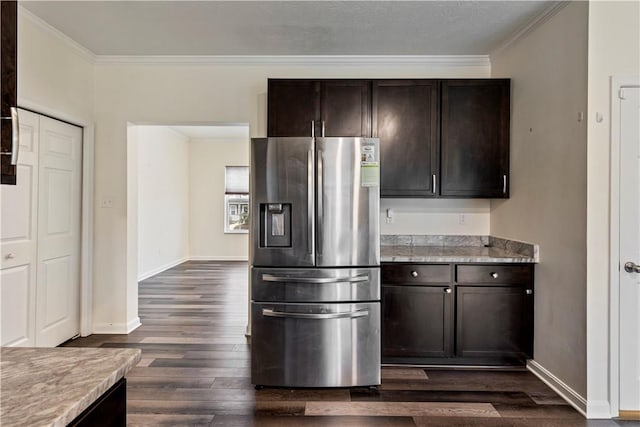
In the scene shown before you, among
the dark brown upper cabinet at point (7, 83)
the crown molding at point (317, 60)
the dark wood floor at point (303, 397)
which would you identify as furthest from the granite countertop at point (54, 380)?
the crown molding at point (317, 60)

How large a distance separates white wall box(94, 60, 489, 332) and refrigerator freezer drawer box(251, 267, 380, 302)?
1613 millimetres

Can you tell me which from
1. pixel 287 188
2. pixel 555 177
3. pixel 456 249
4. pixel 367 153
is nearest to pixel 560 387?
pixel 456 249

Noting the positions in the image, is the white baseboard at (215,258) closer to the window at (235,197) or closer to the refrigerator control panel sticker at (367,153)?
the window at (235,197)

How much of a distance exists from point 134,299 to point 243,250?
15.4 ft

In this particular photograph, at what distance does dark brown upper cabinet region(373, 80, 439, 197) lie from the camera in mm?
3357

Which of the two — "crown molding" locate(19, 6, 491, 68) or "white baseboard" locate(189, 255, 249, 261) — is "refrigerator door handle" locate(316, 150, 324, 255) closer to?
"crown molding" locate(19, 6, 491, 68)

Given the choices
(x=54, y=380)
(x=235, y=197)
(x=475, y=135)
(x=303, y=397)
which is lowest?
(x=303, y=397)

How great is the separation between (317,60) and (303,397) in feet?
9.52

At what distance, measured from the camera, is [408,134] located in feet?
11.0
